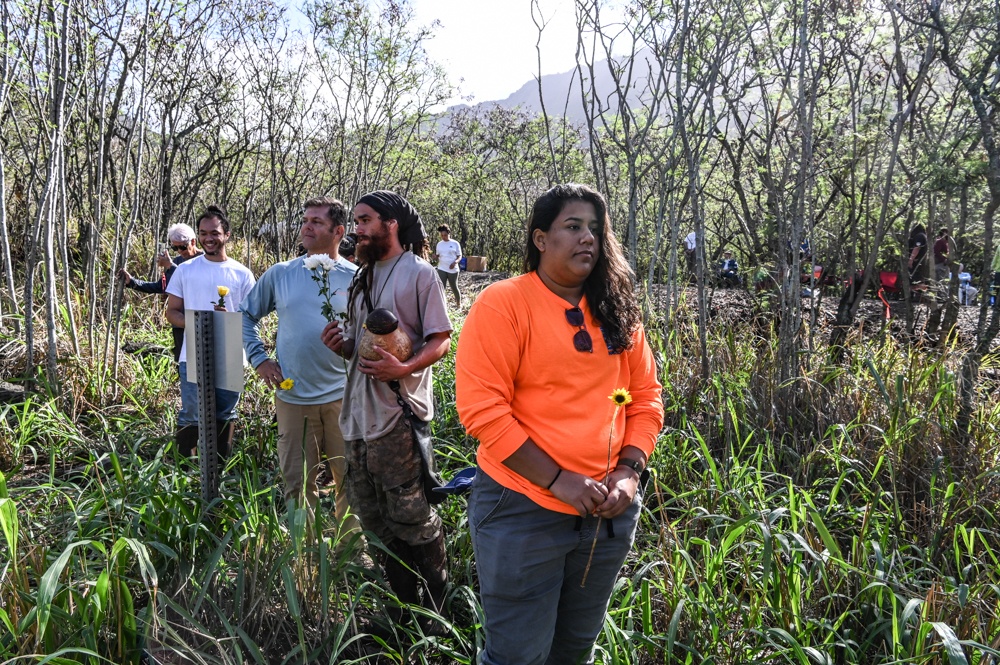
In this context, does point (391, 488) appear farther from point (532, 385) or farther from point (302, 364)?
point (532, 385)

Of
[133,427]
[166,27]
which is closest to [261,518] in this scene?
[133,427]

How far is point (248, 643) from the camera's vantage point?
2.00m

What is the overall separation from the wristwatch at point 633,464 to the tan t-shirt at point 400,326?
957 mm

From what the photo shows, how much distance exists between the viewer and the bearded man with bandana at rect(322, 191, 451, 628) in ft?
8.33

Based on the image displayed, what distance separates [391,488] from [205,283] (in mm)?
2191

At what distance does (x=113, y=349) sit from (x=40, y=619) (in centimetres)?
427

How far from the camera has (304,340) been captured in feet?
9.86

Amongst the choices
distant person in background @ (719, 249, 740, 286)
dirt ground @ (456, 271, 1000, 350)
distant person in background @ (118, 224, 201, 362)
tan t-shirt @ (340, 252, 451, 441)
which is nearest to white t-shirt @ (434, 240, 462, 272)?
dirt ground @ (456, 271, 1000, 350)

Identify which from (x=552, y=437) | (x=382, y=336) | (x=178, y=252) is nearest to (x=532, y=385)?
(x=552, y=437)

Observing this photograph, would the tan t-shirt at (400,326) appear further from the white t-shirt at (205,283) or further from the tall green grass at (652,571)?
the white t-shirt at (205,283)

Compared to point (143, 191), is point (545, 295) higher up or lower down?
lower down

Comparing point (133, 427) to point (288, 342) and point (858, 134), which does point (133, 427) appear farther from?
point (858, 134)

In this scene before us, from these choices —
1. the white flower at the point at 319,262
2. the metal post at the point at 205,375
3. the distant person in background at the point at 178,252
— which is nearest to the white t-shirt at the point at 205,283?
the distant person in background at the point at 178,252

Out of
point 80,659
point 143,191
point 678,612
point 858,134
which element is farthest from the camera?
point 143,191
